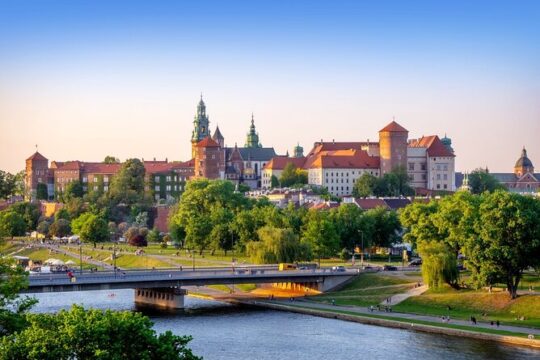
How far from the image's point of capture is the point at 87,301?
95.7 m

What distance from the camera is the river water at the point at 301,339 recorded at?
64.6 meters

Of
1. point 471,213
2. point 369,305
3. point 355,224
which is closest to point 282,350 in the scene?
point 369,305

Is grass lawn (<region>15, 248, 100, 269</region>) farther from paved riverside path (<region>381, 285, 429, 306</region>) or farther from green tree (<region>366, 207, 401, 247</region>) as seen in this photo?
paved riverside path (<region>381, 285, 429, 306</region>)

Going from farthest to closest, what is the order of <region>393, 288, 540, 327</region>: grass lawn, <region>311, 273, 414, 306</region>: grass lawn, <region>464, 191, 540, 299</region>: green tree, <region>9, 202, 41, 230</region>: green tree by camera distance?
<region>9, 202, 41, 230</region>: green tree → <region>311, 273, 414, 306</region>: grass lawn → <region>464, 191, 540, 299</region>: green tree → <region>393, 288, 540, 327</region>: grass lawn

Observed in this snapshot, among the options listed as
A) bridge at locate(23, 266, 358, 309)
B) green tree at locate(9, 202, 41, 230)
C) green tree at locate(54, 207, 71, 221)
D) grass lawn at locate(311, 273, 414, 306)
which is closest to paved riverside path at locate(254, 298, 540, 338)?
grass lawn at locate(311, 273, 414, 306)

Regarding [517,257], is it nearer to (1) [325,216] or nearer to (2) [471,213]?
(2) [471,213]

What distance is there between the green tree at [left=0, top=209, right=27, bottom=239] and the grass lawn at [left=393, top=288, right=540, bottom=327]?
101739 mm

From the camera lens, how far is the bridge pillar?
90188 mm

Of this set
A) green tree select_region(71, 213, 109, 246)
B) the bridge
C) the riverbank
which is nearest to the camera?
the riverbank

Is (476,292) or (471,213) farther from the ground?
(471,213)

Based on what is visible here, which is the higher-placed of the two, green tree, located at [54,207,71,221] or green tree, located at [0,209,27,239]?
green tree, located at [54,207,71,221]

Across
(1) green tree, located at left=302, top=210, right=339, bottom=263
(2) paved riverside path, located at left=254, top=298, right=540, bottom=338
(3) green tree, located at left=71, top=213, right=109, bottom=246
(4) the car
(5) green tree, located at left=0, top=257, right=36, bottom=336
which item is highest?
(3) green tree, located at left=71, top=213, right=109, bottom=246

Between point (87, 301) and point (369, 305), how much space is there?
27.9 meters

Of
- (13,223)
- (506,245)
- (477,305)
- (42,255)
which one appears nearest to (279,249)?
(477,305)
